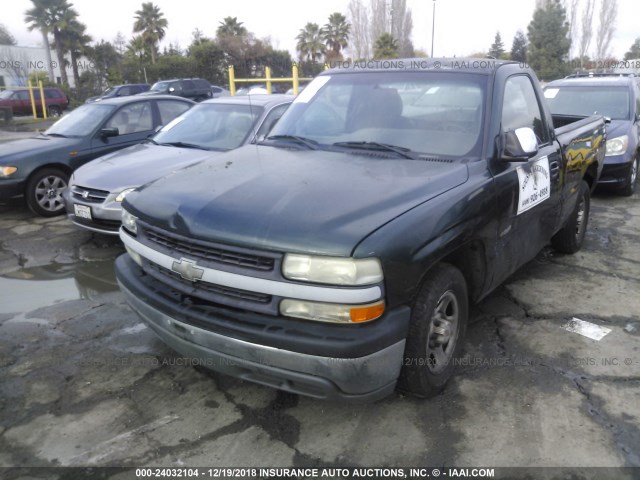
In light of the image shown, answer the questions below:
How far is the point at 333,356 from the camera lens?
2.30 meters

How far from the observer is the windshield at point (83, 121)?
7739 mm

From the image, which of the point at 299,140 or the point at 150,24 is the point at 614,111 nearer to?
the point at 299,140

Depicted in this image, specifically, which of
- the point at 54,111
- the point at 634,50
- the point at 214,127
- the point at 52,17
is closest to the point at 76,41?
the point at 52,17

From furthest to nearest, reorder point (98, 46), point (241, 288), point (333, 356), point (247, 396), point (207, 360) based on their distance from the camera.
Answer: point (98, 46) < point (247, 396) < point (207, 360) < point (241, 288) < point (333, 356)

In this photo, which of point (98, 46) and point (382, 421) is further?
point (98, 46)

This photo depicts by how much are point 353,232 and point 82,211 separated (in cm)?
438

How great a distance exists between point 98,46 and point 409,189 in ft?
150

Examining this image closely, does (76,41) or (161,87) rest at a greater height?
(76,41)

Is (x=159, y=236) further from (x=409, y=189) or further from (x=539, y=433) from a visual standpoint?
(x=539, y=433)

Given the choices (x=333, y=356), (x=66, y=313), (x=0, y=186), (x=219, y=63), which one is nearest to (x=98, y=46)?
(x=219, y=63)

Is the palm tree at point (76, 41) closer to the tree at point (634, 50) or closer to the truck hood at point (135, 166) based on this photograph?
the truck hood at point (135, 166)

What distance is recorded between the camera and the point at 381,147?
11.1ft

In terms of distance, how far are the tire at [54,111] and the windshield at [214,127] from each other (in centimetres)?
2593

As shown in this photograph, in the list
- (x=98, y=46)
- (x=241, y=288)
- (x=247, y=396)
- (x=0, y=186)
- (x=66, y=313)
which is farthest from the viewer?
(x=98, y=46)
